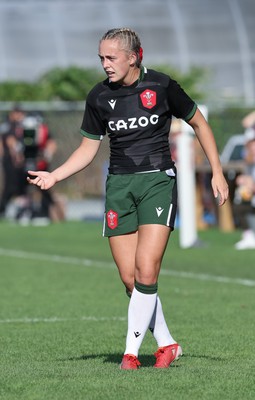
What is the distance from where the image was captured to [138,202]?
335 inches

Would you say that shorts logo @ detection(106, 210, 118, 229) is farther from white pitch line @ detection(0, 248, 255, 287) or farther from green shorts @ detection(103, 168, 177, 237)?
white pitch line @ detection(0, 248, 255, 287)

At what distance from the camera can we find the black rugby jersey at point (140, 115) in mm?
8422

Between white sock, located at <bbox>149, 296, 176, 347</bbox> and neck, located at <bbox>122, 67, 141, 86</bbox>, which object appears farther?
white sock, located at <bbox>149, 296, 176, 347</bbox>

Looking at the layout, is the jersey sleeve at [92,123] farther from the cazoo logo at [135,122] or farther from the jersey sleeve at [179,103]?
the jersey sleeve at [179,103]

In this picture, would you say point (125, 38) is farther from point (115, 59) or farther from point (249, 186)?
point (249, 186)

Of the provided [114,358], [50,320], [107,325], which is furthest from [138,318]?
[50,320]

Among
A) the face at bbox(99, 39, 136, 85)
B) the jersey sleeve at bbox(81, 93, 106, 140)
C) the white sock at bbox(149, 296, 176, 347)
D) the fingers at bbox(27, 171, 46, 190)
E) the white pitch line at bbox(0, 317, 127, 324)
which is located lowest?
the white pitch line at bbox(0, 317, 127, 324)

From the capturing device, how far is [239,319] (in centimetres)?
1141

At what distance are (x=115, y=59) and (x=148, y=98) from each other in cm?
33

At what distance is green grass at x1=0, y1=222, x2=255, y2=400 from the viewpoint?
7609 millimetres

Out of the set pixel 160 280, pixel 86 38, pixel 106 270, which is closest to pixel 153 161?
pixel 160 280

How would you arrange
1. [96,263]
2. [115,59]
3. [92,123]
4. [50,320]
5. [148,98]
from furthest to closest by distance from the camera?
[96,263] → [50,320] → [92,123] → [148,98] → [115,59]

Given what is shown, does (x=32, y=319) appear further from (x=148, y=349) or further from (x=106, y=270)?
(x=106, y=270)

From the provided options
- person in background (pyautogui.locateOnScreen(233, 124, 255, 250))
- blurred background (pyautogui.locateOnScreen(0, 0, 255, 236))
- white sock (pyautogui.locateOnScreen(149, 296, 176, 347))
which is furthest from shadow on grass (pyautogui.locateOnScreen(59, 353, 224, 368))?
blurred background (pyautogui.locateOnScreen(0, 0, 255, 236))
